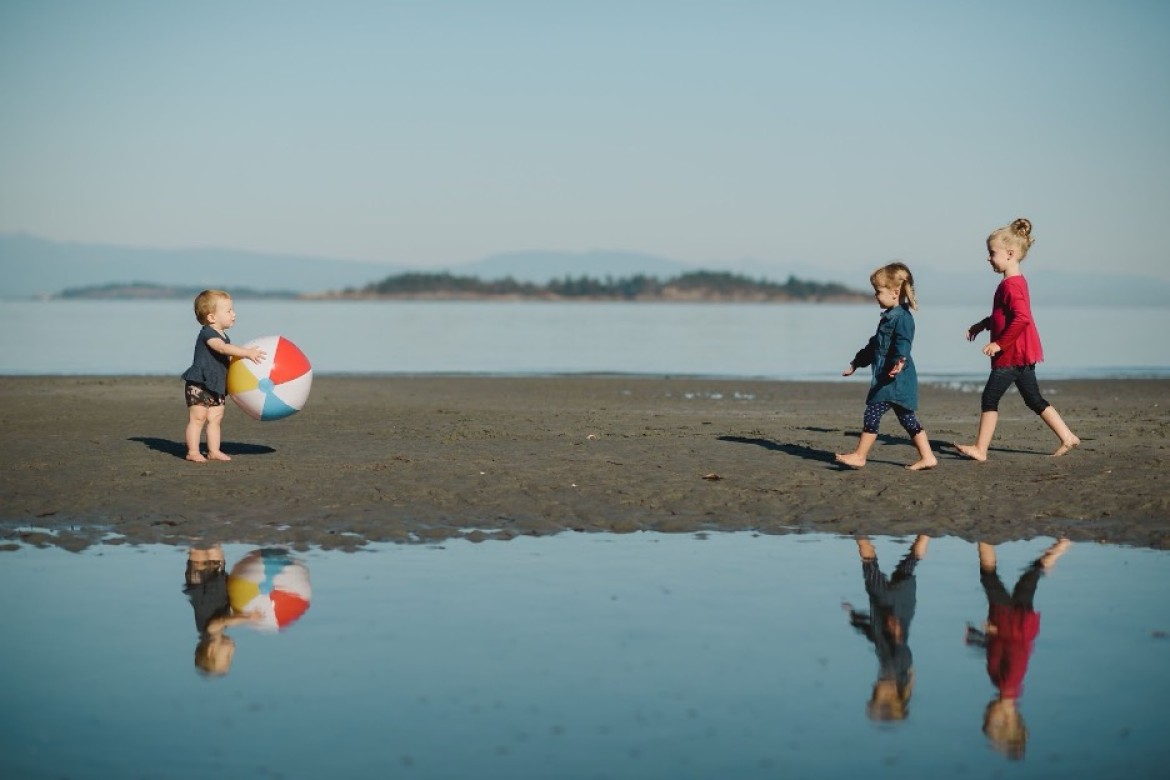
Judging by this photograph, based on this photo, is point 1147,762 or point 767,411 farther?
point 767,411

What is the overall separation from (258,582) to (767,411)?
12911 mm

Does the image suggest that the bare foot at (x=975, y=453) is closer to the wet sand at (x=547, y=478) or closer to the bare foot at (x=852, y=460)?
the wet sand at (x=547, y=478)

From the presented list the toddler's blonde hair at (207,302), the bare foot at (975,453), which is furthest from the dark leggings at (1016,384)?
the toddler's blonde hair at (207,302)

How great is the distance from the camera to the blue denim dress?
39.9 ft

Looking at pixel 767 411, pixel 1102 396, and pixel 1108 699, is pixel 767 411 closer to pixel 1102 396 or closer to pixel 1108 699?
pixel 1102 396

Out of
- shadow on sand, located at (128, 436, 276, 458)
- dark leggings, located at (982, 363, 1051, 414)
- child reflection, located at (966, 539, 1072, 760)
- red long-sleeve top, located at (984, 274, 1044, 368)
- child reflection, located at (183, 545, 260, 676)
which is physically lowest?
shadow on sand, located at (128, 436, 276, 458)

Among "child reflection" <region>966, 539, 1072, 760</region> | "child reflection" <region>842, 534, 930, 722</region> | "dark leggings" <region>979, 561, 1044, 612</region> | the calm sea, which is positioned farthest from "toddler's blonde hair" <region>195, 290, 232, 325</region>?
the calm sea

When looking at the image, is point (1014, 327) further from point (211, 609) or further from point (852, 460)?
point (211, 609)

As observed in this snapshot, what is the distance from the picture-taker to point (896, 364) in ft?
39.9

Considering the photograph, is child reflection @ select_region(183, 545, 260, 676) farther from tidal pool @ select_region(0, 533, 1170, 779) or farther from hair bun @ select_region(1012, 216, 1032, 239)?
hair bun @ select_region(1012, 216, 1032, 239)

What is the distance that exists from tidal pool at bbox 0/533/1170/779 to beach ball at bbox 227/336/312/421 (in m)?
4.56

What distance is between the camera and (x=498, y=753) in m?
4.77

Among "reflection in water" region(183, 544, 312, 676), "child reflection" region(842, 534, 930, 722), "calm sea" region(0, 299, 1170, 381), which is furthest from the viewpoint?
"calm sea" region(0, 299, 1170, 381)

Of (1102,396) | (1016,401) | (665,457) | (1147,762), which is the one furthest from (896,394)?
(1102,396)
